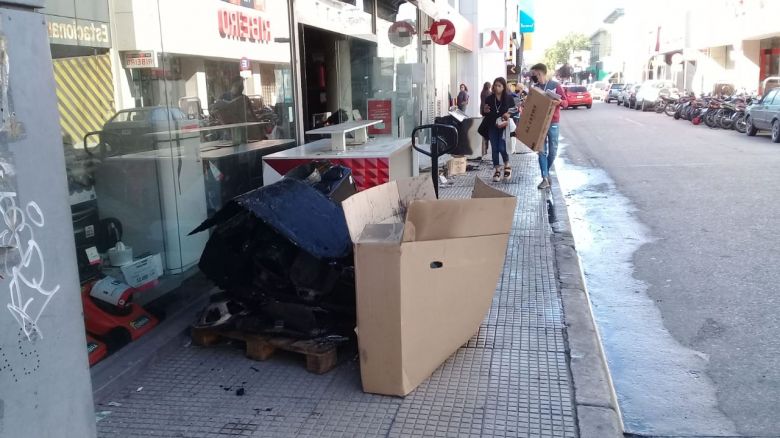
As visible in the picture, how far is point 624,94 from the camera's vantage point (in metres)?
45.5

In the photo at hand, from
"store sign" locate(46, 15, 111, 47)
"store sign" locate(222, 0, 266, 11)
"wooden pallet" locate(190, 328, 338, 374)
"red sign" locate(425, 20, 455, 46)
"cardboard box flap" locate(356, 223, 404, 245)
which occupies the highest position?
"red sign" locate(425, 20, 455, 46)

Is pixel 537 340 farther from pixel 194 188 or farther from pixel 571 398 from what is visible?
pixel 194 188

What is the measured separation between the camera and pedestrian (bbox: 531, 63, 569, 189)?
33.7 feet

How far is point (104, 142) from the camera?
4.75m

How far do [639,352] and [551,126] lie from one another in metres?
6.00

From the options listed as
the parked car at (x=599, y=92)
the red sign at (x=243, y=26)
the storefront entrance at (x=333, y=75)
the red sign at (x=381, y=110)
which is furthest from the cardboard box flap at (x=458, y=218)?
the parked car at (x=599, y=92)

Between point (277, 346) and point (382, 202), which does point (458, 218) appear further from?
point (277, 346)

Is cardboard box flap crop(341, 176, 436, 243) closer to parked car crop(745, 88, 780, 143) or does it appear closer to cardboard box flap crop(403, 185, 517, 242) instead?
cardboard box flap crop(403, 185, 517, 242)

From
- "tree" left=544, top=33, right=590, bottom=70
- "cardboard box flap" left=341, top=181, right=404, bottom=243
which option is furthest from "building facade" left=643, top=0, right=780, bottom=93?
"tree" left=544, top=33, right=590, bottom=70

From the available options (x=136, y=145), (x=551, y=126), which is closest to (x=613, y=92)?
(x=551, y=126)

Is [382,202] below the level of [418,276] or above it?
above

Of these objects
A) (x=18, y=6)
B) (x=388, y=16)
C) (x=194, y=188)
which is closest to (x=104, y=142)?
(x=194, y=188)

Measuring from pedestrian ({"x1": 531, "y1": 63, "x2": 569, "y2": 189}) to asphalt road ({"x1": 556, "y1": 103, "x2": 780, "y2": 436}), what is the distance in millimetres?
652

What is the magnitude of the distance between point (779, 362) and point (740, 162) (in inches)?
428
